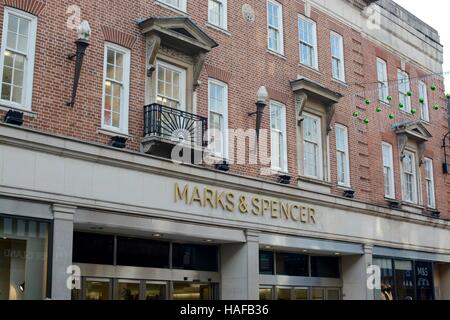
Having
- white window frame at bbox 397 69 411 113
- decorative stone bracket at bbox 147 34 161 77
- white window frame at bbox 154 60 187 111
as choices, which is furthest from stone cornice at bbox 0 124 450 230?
white window frame at bbox 397 69 411 113

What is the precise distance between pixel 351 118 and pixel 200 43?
795 cm

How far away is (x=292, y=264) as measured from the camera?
18984mm

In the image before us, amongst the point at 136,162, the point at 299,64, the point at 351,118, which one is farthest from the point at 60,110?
the point at 351,118

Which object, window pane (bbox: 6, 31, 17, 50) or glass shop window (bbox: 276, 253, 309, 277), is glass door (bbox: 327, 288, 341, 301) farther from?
window pane (bbox: 6, 31, 17, 50)

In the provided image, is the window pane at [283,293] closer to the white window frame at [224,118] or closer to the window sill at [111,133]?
the white window frame at [224,118]

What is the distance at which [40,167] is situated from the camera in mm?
11938

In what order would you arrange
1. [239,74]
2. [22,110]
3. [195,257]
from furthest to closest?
1. [239,74]
2. [195,257]
3. [22,110]

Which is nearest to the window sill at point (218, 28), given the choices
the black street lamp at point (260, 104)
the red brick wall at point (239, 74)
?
the red brick wall at point (239, 74)

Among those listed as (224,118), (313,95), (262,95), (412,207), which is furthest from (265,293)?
(412,207)

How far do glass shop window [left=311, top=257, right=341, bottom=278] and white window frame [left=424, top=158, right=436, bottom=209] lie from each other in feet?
21.0

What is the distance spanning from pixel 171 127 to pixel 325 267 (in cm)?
A: 848

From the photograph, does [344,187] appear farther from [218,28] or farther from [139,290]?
[139,290]

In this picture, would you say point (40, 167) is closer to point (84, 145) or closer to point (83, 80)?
point (84, 145)

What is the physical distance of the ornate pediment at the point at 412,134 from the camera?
23656 millimetres
